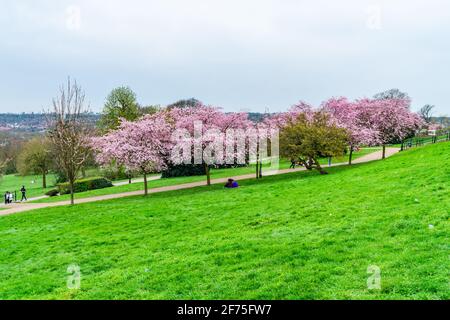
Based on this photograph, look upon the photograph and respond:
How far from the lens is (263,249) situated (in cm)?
922

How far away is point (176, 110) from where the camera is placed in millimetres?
31609

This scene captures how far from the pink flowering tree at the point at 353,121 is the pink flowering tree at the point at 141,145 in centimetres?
1603

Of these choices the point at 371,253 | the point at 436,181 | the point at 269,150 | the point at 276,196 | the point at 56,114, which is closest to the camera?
the point at 371,253

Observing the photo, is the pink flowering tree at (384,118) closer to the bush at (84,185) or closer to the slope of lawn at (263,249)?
the slope of lawn at (263,249)

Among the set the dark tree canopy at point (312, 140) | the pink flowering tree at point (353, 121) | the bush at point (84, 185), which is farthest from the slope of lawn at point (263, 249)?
the bush at point (84, 185)

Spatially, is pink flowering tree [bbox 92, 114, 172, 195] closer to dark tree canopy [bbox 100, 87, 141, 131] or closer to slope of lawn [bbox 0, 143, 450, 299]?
slope of lawn [bbox 0, 143, 450, 299]

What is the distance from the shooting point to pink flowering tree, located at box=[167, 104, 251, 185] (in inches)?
1072

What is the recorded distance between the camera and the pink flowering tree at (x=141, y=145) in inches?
1028

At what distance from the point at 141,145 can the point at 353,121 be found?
2121 cm

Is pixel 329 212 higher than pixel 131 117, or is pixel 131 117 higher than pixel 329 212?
pixel 131 117

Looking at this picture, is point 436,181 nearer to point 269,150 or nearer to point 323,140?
point 323,140
